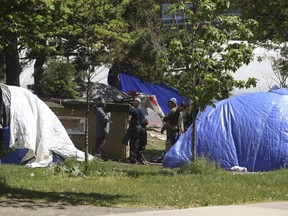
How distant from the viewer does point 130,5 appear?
2722 centimetres

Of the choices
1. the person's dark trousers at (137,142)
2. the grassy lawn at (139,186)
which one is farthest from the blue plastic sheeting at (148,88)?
the grassy lawn at (139,186)

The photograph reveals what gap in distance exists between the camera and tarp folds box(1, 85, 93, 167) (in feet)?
51.0

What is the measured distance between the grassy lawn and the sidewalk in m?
0.44

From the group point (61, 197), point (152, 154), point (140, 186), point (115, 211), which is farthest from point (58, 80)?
point (115, 211)

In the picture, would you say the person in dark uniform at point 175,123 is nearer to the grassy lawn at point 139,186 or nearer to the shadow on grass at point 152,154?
the shadow on grass at point 152,154

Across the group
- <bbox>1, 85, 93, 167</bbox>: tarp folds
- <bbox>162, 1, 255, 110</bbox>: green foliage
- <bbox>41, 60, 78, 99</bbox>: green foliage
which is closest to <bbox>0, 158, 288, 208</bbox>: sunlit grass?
<bbox>1, 85, 93, 167</bbox>: tarp folds

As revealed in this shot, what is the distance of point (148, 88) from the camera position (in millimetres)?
34000

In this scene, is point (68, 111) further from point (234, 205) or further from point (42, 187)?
point (234, 205)

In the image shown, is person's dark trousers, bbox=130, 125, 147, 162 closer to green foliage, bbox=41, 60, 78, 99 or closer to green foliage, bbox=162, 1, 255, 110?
green foliage, bbox=162, 1, 255, 110

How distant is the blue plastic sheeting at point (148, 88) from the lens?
3300 centimetres

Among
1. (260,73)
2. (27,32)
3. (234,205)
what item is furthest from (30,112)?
(260,73)

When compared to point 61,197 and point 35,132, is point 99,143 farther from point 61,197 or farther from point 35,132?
point 61,197

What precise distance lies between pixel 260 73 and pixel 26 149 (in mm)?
19291

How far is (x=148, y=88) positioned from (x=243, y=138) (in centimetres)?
1774
